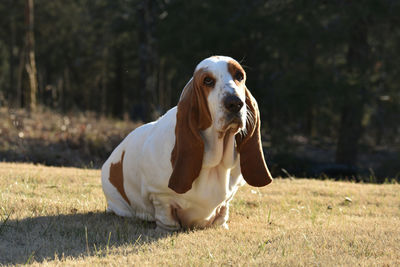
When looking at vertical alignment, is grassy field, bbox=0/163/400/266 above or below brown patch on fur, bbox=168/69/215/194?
below

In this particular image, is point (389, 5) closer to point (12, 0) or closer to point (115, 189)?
point (115, 189)

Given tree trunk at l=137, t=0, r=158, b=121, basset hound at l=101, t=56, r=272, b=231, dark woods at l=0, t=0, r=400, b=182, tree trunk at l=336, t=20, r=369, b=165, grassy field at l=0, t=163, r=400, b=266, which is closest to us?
grassy field at l=0, t=163, r=400, b=266

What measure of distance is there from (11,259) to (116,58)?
2396 centimetres

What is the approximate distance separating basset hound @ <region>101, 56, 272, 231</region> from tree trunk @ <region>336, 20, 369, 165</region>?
7843mm

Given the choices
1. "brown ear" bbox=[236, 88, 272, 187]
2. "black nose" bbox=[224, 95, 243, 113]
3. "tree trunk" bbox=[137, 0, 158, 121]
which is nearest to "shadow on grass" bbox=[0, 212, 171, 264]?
"brown ear" bbox=[236, 88, 272, 187]

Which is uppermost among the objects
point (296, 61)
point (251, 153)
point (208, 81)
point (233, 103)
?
point (208, 81)

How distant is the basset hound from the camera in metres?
3.90

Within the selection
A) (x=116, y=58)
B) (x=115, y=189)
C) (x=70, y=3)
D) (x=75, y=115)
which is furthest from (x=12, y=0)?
(x=115, y=189)

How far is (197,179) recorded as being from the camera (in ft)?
13.6

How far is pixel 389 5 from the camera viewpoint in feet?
38.8

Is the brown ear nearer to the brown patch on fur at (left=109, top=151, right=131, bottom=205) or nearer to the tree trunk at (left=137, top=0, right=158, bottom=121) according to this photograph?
the brown patch on fur at (left=109, top=151, right=131, bottom=205)

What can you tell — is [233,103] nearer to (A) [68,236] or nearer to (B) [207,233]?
(B) [207,233]

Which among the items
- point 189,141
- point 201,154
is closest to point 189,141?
point 189,141

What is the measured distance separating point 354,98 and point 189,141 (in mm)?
8294
